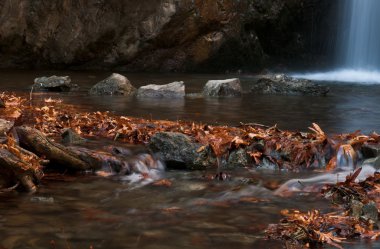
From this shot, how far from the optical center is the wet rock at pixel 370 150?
5.43 meters

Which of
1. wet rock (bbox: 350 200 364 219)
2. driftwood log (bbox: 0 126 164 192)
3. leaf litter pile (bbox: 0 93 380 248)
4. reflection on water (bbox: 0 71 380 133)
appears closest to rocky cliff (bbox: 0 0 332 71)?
reflection on water (bbox: 0 71 380 133)

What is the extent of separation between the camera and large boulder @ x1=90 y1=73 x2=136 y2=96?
11.6 metres

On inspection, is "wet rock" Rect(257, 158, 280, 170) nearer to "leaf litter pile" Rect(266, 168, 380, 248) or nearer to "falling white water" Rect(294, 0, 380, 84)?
"leaf litter pile" Rect(266, 168, 380, 248)

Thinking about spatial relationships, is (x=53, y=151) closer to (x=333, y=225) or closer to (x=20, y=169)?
(x=20, y=169)

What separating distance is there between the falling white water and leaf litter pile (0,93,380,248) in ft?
57.9

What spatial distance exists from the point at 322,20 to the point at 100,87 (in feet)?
49.5

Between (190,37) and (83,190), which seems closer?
(83,190)

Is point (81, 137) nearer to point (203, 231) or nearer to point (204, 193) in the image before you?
point (204, 193)

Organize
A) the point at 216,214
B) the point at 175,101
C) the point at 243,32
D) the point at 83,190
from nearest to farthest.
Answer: the point at 216,214 → the point at 83,190 → the point at 175,101 → the point at 243,32

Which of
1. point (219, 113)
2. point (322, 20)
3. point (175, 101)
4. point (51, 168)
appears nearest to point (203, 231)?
point (51, 168)

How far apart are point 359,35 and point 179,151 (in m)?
20.6

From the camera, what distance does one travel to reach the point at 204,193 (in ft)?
14.3

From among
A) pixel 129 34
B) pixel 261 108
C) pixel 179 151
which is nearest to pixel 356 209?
pixel 179 151

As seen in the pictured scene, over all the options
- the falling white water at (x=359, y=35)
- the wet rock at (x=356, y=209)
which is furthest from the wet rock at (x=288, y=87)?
the falling white water at (x=359, y=35)
